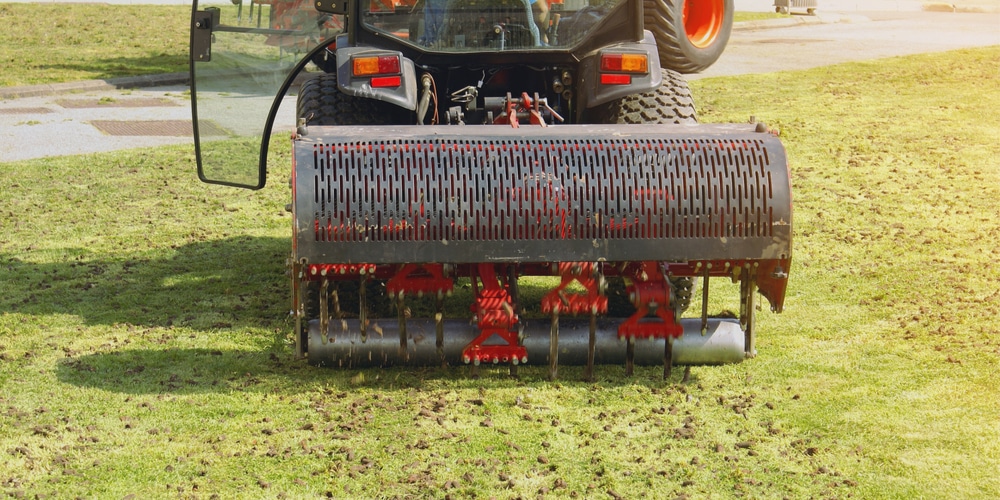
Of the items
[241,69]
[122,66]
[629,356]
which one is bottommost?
[629,356]

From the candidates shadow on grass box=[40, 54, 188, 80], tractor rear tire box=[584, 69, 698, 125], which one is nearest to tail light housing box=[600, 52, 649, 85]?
tractor rear tire box=[584, 69, 698, 125]

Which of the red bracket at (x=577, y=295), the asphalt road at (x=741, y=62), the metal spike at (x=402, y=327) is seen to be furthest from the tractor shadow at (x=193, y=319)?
the asphalt road at (x=741, y=62)

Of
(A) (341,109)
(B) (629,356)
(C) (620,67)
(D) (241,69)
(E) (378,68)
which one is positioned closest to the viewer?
(B) (629,356)

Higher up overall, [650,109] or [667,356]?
[650,109]

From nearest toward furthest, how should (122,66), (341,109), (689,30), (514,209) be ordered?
(514,209)
(341,109)
(689,30)
(122,66)

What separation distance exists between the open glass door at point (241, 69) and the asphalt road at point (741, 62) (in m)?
3.85

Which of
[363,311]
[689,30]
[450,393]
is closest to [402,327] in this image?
[363,311]

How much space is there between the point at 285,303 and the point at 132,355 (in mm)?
1005

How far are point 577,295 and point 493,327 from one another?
1.21 ft

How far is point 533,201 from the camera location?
4.56 meters

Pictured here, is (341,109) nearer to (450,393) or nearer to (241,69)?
(241,69)

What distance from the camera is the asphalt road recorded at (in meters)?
10.3

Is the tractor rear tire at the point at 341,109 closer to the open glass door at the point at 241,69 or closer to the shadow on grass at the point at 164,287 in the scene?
the open glass door at the point at 241,69

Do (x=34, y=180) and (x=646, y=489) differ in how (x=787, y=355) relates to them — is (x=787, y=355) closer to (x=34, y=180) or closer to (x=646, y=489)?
(x=646, y=489)
